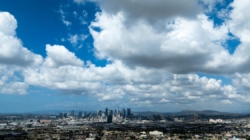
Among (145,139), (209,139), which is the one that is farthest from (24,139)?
(209,139)

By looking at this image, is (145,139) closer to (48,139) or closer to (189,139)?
(189,139)

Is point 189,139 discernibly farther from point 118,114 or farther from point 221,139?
point 118,114

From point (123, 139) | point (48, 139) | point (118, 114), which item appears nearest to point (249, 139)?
point (123, 139)

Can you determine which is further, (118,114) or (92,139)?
(118,114)

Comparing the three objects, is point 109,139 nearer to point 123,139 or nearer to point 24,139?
point 123,139

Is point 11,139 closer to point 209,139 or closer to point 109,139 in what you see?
point 109,139

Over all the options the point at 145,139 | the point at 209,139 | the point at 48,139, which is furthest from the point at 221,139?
the point at 48,139

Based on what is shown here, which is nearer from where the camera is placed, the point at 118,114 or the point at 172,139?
the point at 172,139
